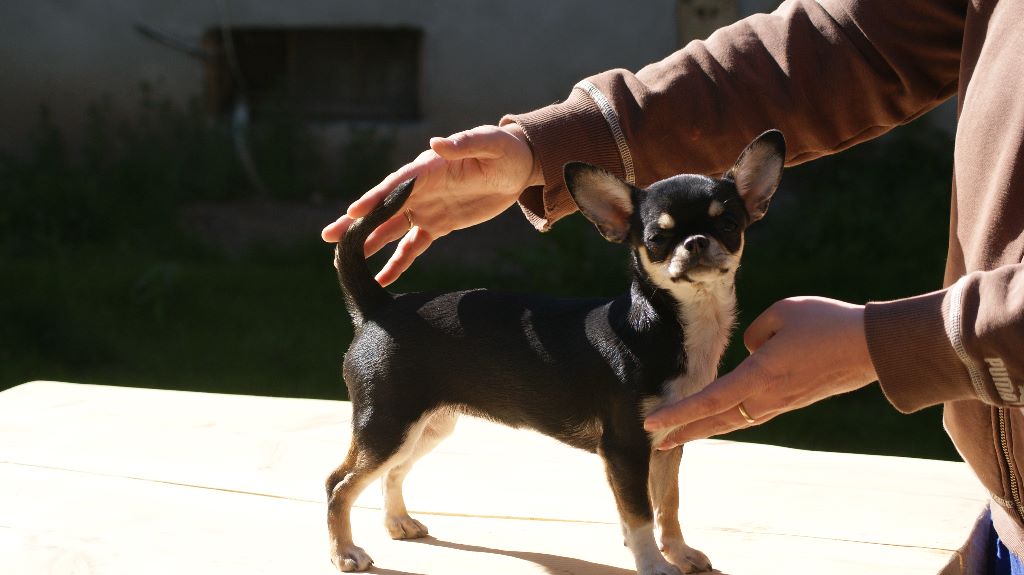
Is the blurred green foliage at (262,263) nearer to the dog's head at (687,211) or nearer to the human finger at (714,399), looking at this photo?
the dog's head at (687,211)

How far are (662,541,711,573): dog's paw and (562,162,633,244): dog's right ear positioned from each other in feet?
2.17

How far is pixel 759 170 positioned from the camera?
2.25m

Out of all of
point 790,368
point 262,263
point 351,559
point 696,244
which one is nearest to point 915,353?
point 790,368

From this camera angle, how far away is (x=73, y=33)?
8961mm

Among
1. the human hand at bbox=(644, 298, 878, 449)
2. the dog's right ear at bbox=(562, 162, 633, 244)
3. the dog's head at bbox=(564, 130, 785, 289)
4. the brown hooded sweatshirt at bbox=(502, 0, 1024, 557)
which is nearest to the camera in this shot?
the human hand at bbox=(644, 298, 878, 449)

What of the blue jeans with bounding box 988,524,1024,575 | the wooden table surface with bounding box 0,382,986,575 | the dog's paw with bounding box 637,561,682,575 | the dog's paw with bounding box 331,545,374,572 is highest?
the blue jeans with bounding box 988,524,1024,575

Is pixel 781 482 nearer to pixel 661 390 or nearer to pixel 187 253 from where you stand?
pixel 661 390

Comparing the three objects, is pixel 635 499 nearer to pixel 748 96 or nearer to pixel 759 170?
pixel 759 170

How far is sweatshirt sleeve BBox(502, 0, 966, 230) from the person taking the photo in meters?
2.48

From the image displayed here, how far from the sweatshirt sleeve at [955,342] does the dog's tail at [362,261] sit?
990 mm

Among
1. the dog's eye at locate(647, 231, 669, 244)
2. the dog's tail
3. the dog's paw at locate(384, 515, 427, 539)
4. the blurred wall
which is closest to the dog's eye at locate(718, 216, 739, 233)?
the dog's eye at locate(647, 231, 669, 244)

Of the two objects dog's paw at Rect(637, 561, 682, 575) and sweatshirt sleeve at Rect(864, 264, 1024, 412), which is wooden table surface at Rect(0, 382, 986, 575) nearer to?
dog's paw at Rect(637, 561, 682, 575)

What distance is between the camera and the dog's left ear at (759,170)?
2.20 meters

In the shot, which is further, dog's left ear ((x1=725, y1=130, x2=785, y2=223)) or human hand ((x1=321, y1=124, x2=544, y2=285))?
human hand ((x1=321, y1=124, x2=544, y2=285))
